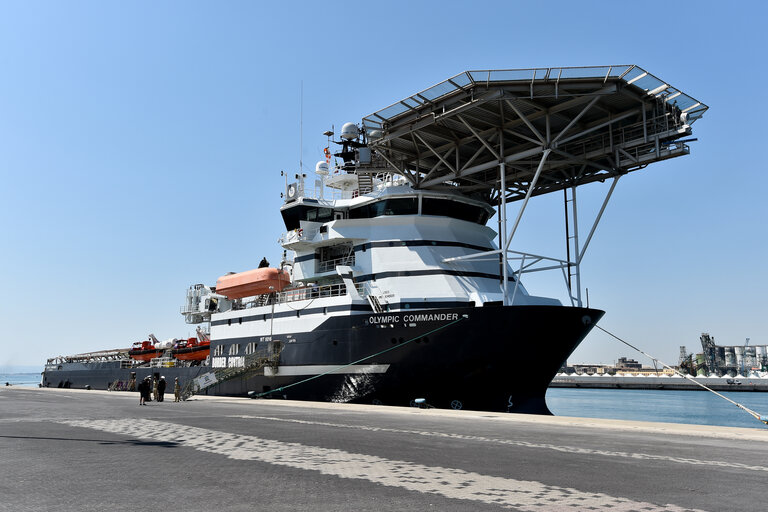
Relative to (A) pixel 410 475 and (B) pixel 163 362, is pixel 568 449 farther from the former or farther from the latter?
(B) pixel 163 362

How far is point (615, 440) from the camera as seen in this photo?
11992mm

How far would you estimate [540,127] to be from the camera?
2550cm

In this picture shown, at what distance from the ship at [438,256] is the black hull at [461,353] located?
55 mm

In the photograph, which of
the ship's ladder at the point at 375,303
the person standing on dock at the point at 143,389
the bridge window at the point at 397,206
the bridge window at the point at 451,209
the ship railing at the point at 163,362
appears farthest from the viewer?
the ship railing at the point at 163,362

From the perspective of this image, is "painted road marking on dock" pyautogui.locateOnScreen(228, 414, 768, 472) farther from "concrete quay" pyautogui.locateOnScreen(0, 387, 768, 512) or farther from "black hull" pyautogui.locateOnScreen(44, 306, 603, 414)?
"black hull" pyautogui.locateOnScreen(44, 306, 603, 414)

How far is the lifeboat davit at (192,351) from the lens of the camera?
4275 cm

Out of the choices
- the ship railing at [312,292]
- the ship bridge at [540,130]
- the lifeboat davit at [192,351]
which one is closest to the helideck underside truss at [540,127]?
the ship bridge at [540,130]

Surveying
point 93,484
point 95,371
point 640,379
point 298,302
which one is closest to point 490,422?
point 93,484

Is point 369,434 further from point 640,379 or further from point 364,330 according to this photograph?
point 640,379

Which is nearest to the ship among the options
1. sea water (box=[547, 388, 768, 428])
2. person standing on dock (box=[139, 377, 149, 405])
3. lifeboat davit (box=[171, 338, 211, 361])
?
person standing on dock (box=[139, 377, 149, 405])

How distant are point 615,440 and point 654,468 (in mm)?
3887

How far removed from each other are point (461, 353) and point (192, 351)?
27.7 m

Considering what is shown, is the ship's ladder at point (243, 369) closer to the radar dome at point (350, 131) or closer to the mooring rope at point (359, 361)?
the mooring rope at point (359, 361)

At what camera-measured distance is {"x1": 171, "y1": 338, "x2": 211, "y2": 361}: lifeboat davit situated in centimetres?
4275
